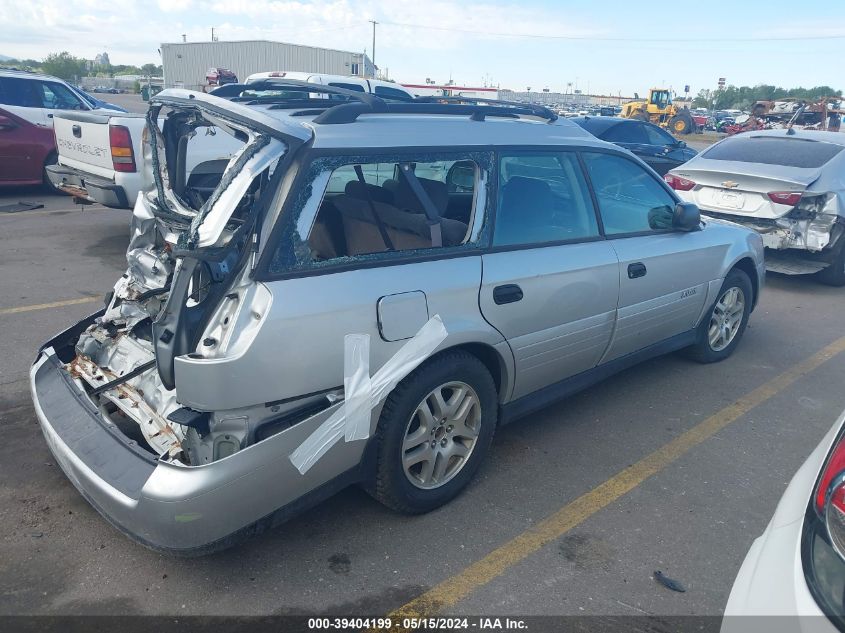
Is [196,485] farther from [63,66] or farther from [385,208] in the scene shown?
[63,66]

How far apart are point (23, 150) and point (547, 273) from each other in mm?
9212

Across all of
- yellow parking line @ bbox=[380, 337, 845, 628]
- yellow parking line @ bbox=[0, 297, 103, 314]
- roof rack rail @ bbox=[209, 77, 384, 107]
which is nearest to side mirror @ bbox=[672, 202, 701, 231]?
yellow parking line @ bbox=[380, 337, 845, 628]

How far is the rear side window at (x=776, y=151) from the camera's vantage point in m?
7.53

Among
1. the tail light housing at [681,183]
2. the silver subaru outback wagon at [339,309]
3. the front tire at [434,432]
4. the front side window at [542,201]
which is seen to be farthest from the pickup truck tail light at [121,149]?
the tail light housing at [681,183]

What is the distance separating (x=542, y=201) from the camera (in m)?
3.51

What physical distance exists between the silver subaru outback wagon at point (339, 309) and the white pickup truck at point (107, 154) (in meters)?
3.20

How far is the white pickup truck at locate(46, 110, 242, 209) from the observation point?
6801mm

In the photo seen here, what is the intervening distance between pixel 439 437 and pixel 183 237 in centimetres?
138

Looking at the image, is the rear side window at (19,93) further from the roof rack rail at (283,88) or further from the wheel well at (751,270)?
the wheel well at (751,270)

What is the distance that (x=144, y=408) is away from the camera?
117 inches

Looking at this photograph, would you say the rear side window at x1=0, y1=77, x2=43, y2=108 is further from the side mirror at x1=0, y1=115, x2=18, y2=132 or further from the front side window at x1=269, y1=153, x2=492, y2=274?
the front side window at x1=269, y1=153, x2=492, y2=274

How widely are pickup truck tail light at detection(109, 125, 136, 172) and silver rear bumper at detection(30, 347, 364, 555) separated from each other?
469 cm

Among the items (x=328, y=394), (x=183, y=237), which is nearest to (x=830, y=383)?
(x=328, y=394)

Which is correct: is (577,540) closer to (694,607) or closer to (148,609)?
(694,607)
